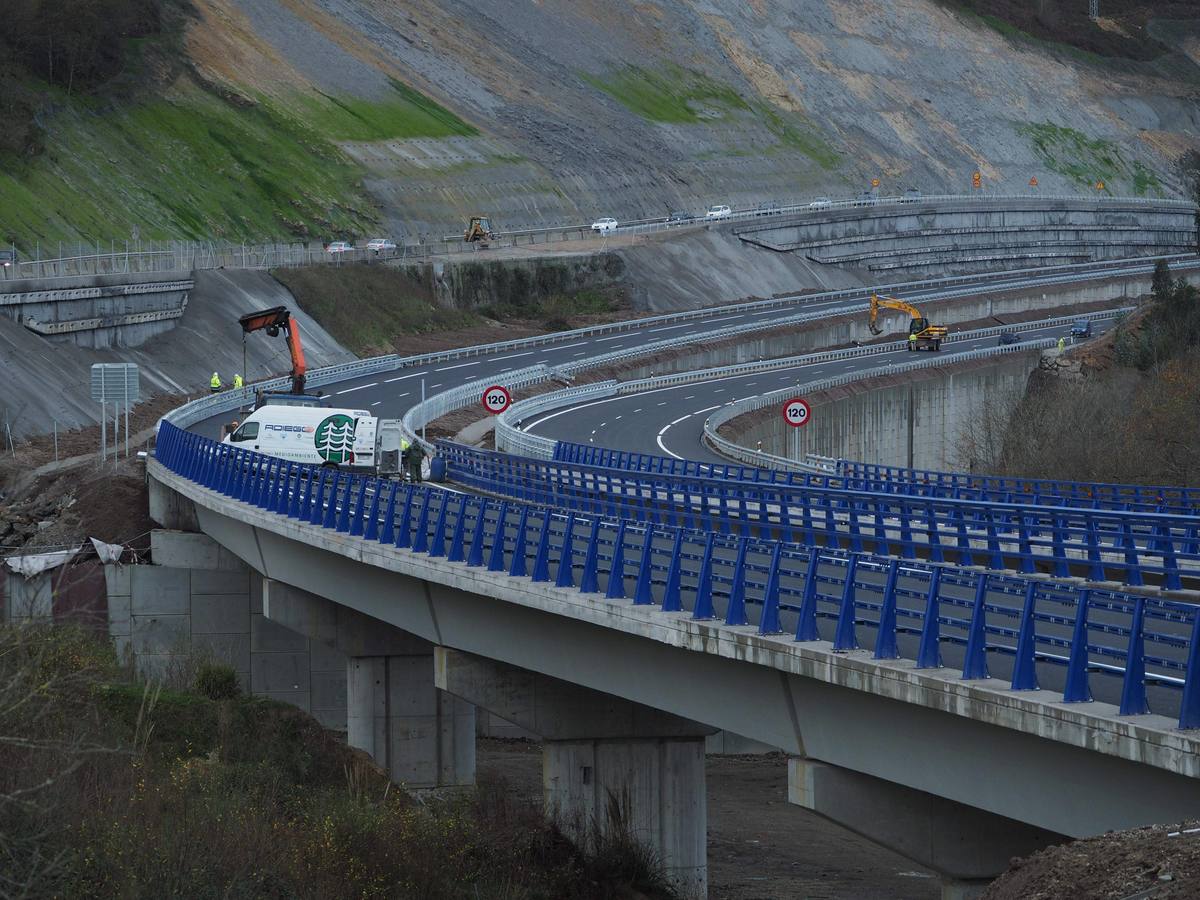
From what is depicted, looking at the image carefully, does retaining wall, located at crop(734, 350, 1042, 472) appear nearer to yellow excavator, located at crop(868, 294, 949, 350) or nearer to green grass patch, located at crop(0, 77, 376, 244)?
yellow excavator, located at crop(868, 294, 949, 350)

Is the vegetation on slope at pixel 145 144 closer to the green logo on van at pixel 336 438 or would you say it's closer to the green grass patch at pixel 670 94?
the green grass patch at pixel 670 94

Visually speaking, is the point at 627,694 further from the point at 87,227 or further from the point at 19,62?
the point at 19,62

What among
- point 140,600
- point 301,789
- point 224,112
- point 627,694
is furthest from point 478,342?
point 627,694

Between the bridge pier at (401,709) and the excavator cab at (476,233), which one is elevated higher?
the excavator cab at (476,233)

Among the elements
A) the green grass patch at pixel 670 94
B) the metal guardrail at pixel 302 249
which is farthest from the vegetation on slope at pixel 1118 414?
the green grass patch at pixel 670 94

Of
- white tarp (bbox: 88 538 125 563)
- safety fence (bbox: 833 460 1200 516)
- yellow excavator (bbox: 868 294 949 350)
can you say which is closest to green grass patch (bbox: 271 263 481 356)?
yellow excavator (bbox: 868 294 949 350)

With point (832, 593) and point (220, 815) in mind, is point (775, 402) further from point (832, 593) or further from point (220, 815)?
point (220, 815)

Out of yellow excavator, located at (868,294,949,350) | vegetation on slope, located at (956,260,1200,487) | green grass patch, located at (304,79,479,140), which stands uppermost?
green grass patch, located at (304,79,479,140)
